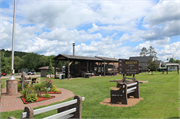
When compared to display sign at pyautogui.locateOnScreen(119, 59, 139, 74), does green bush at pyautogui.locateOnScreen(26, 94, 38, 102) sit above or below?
below

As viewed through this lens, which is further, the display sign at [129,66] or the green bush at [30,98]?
the display sign at [129,66]

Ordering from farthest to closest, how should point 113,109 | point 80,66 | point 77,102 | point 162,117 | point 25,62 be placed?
point 25,62
point 80,66
point 113,109
point 162,117
point 77,102

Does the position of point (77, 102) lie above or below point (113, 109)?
above

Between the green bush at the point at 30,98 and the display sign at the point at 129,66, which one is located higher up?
the display sign at the point at 129,66

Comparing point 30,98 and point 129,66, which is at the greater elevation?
point 129,66

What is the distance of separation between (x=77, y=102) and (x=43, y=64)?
240 feet

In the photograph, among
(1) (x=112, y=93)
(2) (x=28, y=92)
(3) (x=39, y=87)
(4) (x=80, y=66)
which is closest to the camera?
(1) (x=112, y=93)

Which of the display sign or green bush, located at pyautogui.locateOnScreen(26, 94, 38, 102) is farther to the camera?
the display sign

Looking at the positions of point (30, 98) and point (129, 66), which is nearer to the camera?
point (30, 98)

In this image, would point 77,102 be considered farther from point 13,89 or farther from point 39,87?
point 13,89

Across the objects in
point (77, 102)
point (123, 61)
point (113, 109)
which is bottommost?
point (113, 109)

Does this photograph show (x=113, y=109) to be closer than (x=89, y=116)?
No

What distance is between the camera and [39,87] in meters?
9.23

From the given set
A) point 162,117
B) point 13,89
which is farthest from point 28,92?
point 162,117
